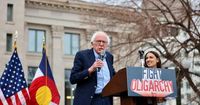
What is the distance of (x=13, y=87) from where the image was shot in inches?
391

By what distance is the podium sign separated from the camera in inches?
171

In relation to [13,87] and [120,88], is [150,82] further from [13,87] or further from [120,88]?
[13,87]

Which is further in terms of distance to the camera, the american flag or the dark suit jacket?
the american flag

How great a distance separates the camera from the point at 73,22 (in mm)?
51688

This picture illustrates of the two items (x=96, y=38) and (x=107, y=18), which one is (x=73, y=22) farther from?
(x=96, y=38)

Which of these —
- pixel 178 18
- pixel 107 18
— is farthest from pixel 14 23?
pixel 178 18

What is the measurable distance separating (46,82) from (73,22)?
136 feet

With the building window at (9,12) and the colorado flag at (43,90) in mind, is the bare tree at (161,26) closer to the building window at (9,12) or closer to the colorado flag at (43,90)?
the colorado flag at (43,90)

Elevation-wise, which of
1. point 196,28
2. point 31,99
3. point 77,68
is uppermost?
point 196,28

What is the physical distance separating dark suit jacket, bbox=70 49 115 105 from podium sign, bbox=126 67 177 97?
43.9 inches

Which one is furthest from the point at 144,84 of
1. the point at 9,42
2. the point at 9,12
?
the point at 9,12

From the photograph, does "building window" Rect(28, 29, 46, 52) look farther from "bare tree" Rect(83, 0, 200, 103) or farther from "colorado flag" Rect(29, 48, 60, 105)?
"colorado flag" Rect(29, 48, 60, 105)

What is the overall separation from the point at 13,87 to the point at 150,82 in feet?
19.6

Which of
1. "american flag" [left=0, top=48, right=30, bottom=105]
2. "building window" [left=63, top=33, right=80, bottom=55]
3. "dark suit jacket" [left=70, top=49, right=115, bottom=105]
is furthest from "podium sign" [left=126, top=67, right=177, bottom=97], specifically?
"building window" [left=63, top=33, right=80, bottom=55]
